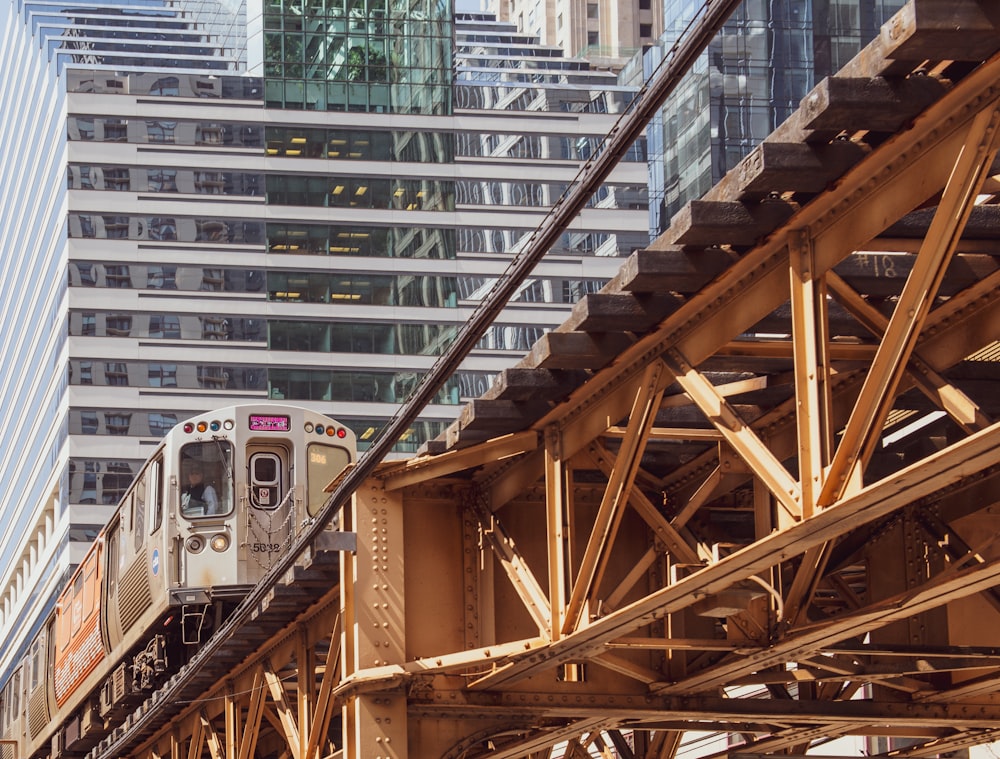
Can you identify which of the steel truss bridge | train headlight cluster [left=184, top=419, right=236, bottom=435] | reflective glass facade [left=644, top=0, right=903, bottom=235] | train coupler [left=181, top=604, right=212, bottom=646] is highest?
reflective glass facade [left=644, top=0, right=903, bottom=235]

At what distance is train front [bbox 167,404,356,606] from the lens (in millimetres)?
25859

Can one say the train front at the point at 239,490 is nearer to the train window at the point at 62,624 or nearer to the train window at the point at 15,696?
the train window at the point at 62,624

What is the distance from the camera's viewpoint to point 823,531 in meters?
11.1

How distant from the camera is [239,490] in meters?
26.6

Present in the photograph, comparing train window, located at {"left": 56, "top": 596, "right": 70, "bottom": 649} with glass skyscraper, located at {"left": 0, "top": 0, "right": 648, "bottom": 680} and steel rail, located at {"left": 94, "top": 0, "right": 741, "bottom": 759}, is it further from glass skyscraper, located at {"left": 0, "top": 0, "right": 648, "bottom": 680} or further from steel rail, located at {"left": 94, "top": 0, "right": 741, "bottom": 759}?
glass skyscraper, located at {"left": 0, "top": 0, "right": 648, "bottom": 680}

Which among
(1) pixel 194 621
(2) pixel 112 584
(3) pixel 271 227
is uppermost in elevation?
(3) pixel 271 227

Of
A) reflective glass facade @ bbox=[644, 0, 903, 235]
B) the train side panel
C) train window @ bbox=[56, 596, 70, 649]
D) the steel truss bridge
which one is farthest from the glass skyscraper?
the steel truss bridge

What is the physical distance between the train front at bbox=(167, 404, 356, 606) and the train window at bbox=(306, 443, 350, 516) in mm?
14

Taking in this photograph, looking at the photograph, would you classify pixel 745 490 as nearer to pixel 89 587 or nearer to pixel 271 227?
pixel 89 587

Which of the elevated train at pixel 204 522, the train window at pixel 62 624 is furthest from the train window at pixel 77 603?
the elevated train at pixel 204 522

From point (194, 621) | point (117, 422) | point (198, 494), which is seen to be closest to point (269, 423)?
point (198, 494)

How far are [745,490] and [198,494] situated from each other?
11286mm

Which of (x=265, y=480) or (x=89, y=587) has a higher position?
(x=265, y=480)

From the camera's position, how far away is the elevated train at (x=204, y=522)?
84.8 feet
